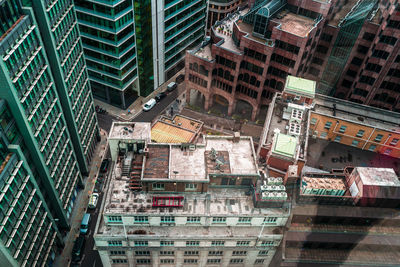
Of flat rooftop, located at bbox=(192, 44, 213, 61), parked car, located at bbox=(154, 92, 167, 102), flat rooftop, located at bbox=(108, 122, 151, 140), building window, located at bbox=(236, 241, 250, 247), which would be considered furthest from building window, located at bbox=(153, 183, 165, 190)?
parked car, located at bbox=(154, 92, 167, 102)

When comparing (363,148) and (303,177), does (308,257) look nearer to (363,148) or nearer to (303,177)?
(303,177)

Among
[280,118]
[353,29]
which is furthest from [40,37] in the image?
[353,29]

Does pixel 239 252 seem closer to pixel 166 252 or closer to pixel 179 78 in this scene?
pixel 166 252

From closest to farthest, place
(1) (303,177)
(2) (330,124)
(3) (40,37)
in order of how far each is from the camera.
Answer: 1. (3) (40,37)
2. (1) (303,177)
3. (2) (330,124)

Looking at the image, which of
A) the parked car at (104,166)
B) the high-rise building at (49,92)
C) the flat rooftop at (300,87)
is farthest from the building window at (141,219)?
the flat rooftop at (300,87)

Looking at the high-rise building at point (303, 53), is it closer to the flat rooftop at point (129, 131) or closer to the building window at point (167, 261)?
the flat rooftop at point (129, 131)

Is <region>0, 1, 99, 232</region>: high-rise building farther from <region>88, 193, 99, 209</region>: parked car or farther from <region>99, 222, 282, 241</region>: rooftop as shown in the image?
<region>99, 222, 282, 241</region>: rooftop

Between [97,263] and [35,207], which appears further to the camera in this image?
[97,263]
